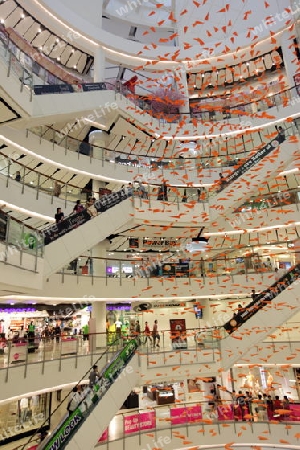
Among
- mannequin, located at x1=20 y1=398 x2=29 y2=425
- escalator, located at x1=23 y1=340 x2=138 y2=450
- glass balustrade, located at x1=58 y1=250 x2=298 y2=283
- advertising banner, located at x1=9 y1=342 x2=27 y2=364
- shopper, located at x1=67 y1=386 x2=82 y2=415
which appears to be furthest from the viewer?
glass balustrade, located at x1=58 y1=250 x2=298 y2=283

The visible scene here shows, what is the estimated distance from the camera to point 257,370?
14703mm

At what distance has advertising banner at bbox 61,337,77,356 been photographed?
845 centimetres

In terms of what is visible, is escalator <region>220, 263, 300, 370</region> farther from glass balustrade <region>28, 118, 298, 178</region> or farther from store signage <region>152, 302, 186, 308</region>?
glass balustrade <region>28, 118, 298, 178</region>

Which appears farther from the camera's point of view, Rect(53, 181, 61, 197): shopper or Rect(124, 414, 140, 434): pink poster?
Rect(53, 181, 61, 197): shopper

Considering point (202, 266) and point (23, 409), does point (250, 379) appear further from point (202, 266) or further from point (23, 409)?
point (23, 409)

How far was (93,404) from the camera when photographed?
7.19 metres

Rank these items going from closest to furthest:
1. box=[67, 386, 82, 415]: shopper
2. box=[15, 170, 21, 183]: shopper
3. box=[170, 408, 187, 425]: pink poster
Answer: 1. box=[67, 386, 82, 415]: shopper
2. box=[15, 170, 21, 183]: shopper
3. box=[170, 408, 187, 425]: pink poster

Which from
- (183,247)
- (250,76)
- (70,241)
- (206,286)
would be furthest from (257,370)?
(250,76)

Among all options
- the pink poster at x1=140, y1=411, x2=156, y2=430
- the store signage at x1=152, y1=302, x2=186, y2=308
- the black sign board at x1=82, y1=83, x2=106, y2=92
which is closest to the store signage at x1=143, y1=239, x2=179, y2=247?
the store signage at x1=152, y1=302, x2=186, y2=308

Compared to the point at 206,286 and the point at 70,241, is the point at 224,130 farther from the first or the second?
the point at 70,241

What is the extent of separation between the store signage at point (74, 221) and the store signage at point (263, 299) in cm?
576

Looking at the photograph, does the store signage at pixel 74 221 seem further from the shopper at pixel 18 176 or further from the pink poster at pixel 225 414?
the pink poster at pixel 225 414

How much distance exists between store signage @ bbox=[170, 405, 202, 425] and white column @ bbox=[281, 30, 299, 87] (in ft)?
58.0

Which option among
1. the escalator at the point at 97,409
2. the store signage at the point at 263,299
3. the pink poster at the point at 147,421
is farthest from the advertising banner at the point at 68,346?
the store signage at the point at 263,299
